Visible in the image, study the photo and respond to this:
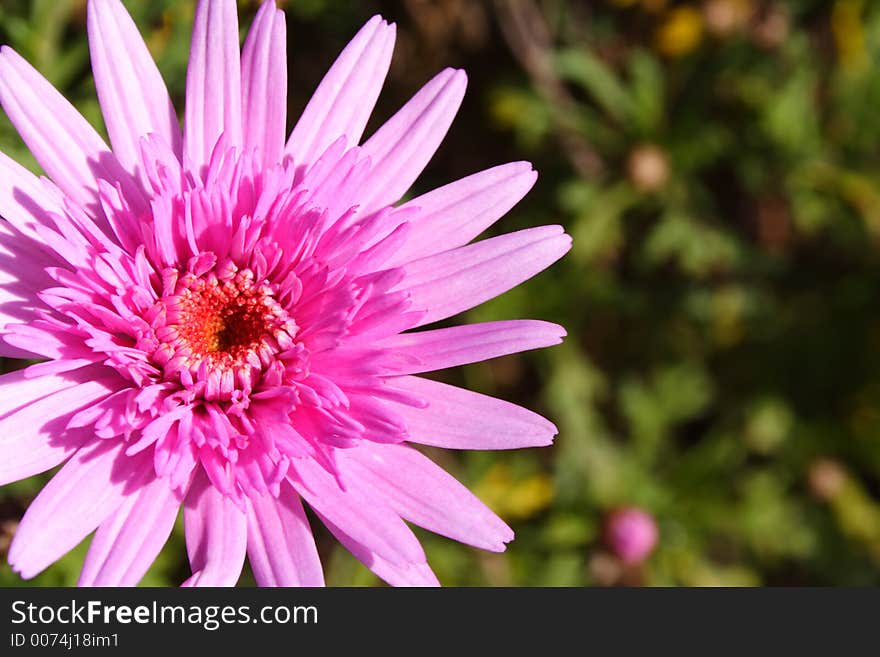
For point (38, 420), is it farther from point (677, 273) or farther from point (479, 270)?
point (677, 273)

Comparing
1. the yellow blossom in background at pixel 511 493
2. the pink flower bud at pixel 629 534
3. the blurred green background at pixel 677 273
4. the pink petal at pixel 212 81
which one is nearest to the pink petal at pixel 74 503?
the pink petal at pixel 212 81

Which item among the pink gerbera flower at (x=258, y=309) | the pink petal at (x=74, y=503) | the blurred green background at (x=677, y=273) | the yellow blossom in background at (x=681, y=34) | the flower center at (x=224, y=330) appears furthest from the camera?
the yellow blossom in background at (x=681, y=34)

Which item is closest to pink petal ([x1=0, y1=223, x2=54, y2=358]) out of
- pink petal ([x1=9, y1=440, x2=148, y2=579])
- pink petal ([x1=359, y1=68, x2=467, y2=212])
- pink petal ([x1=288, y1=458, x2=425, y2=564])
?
pink petal ([x1=9, y1=440, x2=148, y2=579])

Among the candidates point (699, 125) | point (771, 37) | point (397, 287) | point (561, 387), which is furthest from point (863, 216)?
point (397, 287)

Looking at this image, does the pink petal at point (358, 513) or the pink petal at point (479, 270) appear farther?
the pink petal at point (479, 270)

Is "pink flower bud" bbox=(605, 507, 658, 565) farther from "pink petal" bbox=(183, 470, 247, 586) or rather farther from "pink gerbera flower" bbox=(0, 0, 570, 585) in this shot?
"pink petal" bbox=(183, 470, 247, 586)

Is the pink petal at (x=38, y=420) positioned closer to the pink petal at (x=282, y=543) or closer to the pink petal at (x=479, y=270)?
the pink petal at (x=282, y=543)
